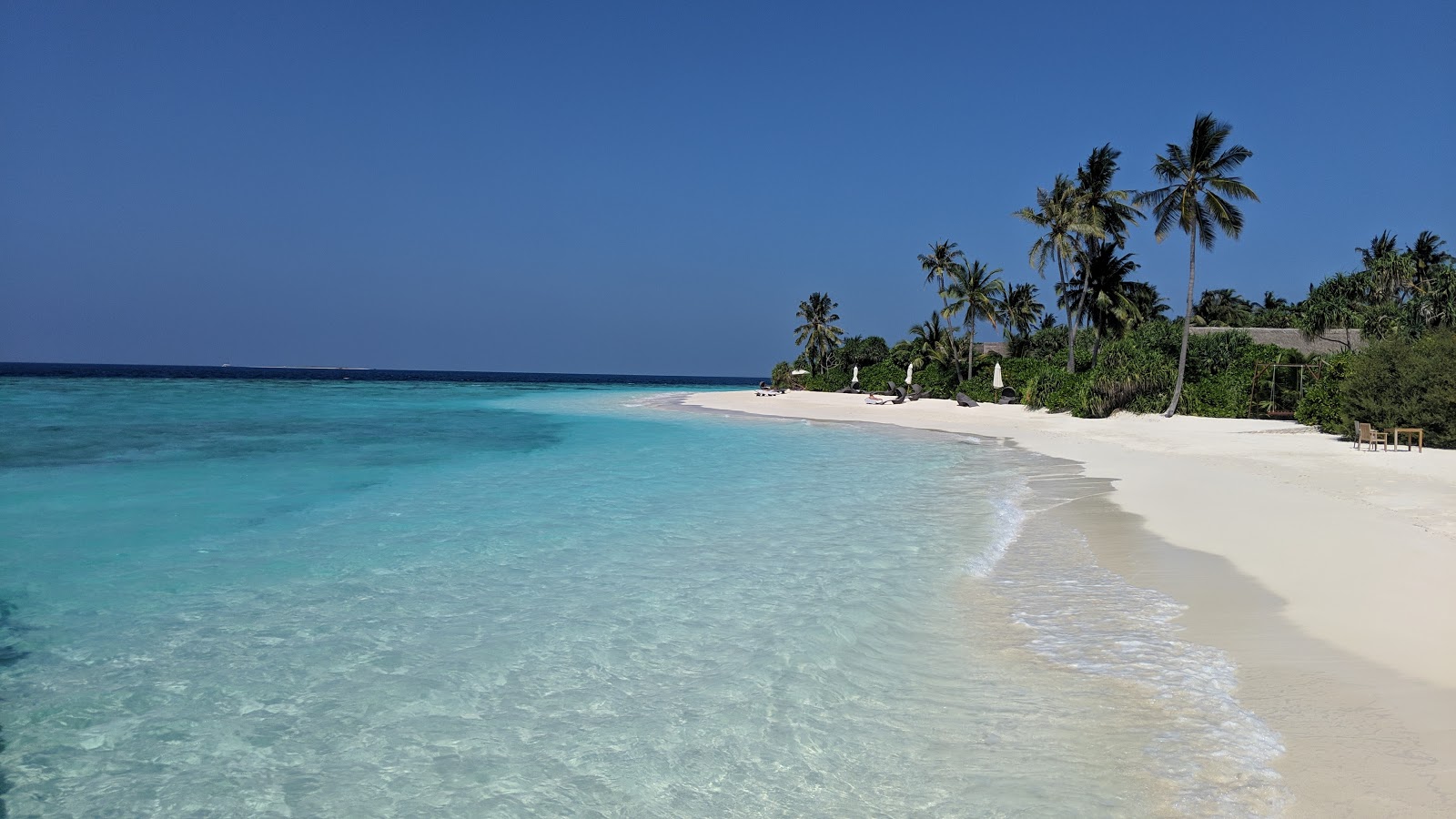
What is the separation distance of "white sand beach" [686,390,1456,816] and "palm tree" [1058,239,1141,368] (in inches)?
877

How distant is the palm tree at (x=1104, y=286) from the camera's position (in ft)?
117

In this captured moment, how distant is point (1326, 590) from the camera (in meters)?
6.03

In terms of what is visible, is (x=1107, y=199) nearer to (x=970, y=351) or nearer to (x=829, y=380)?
(x=970, y=351)

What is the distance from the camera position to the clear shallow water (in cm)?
349

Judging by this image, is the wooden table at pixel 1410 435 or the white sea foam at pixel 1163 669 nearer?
the white sea foam at pixel 1163 669

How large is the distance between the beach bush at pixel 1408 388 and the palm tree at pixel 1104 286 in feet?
57.7

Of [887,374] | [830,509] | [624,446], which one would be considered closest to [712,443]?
[624,446]

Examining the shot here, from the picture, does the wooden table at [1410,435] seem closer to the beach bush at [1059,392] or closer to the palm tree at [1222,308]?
the beach bush at [1059,392]

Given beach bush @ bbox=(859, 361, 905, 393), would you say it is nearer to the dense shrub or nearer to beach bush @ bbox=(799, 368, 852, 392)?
beach bush @ bbox=(799, 368, 852, 392)

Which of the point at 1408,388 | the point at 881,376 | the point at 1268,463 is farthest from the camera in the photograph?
the point at 881,376

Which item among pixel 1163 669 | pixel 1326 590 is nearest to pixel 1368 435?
pixel 1326 590

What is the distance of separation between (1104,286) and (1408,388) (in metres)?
20.9

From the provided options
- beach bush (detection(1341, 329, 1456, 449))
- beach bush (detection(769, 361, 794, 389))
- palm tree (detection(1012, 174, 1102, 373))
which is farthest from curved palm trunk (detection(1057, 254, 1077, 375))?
beach bush (detection(769, 361, 794, 389))

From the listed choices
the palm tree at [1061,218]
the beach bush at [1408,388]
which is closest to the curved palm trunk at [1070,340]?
the palm tree at [1061,218]
